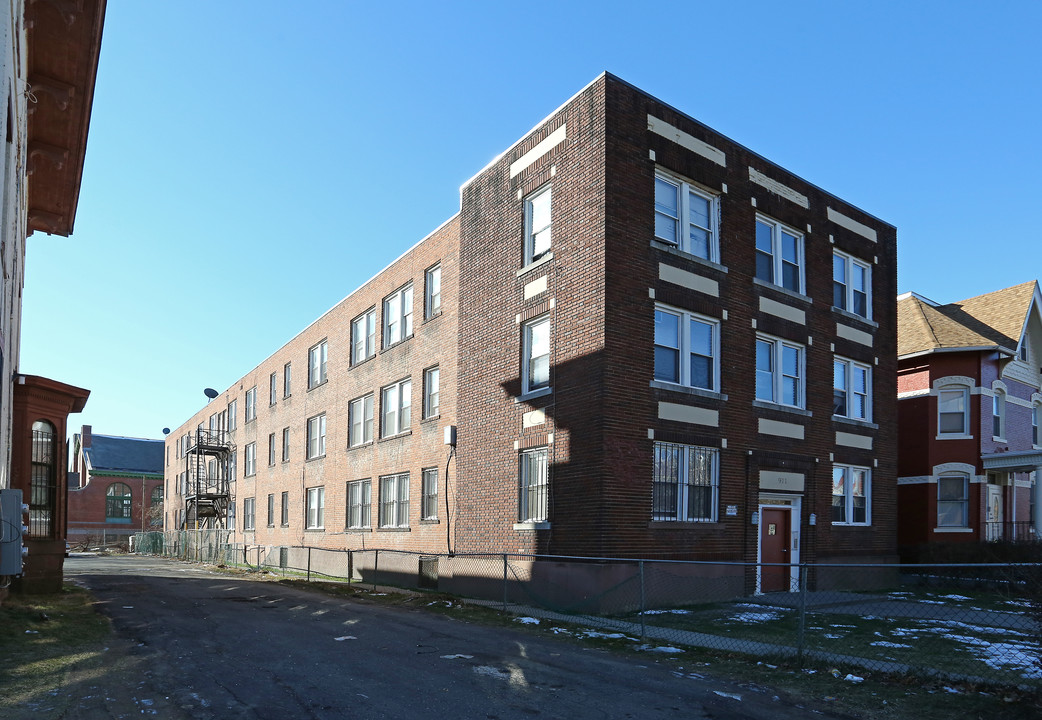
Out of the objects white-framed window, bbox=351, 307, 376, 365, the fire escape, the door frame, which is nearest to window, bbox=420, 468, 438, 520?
white-framed window, bbox=351, 307, 376, 365

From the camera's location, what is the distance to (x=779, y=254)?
22.6m

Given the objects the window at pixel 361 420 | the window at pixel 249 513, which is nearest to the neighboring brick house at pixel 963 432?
the window at pixel 361 420

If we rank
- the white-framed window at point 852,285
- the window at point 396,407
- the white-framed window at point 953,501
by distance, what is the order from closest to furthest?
the white-framed window at point 852,285, the window at point 396,407, the white-framed window at point 953,501

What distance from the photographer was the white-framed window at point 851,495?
23812 millimetres

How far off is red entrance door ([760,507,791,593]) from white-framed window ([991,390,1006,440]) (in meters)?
12.7

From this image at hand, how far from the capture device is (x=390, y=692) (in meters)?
9.17

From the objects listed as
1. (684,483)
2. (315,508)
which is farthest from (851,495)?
(315,508)

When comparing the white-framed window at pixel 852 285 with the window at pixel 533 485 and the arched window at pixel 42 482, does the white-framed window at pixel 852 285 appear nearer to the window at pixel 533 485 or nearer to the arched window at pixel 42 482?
the window at pixel 533 485

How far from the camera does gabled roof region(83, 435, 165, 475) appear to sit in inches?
3073

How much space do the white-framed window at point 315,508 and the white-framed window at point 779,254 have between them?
20.0 meters

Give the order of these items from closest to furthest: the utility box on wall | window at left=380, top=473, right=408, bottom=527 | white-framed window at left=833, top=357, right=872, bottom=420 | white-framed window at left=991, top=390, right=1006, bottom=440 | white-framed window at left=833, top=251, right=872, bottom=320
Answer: the utility box on wall
white-framed window at left=833, top=357, right=872, bottom=420
white-framed window at left=833, top=251, right=872, bottom=320
window at left=380, top=473, right=408, bottom=527
white-framed window at left=991, top=390, right=1006, bottom=440

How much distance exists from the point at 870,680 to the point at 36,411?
57.4 ft

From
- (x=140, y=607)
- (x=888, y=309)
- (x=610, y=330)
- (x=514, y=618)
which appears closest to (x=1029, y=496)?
(x=888, y=309)

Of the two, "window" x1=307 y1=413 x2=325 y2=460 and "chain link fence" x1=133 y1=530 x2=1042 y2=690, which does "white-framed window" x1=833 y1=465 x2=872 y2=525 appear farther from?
"window" x1=307 y1=413 x2=325 y2=460
